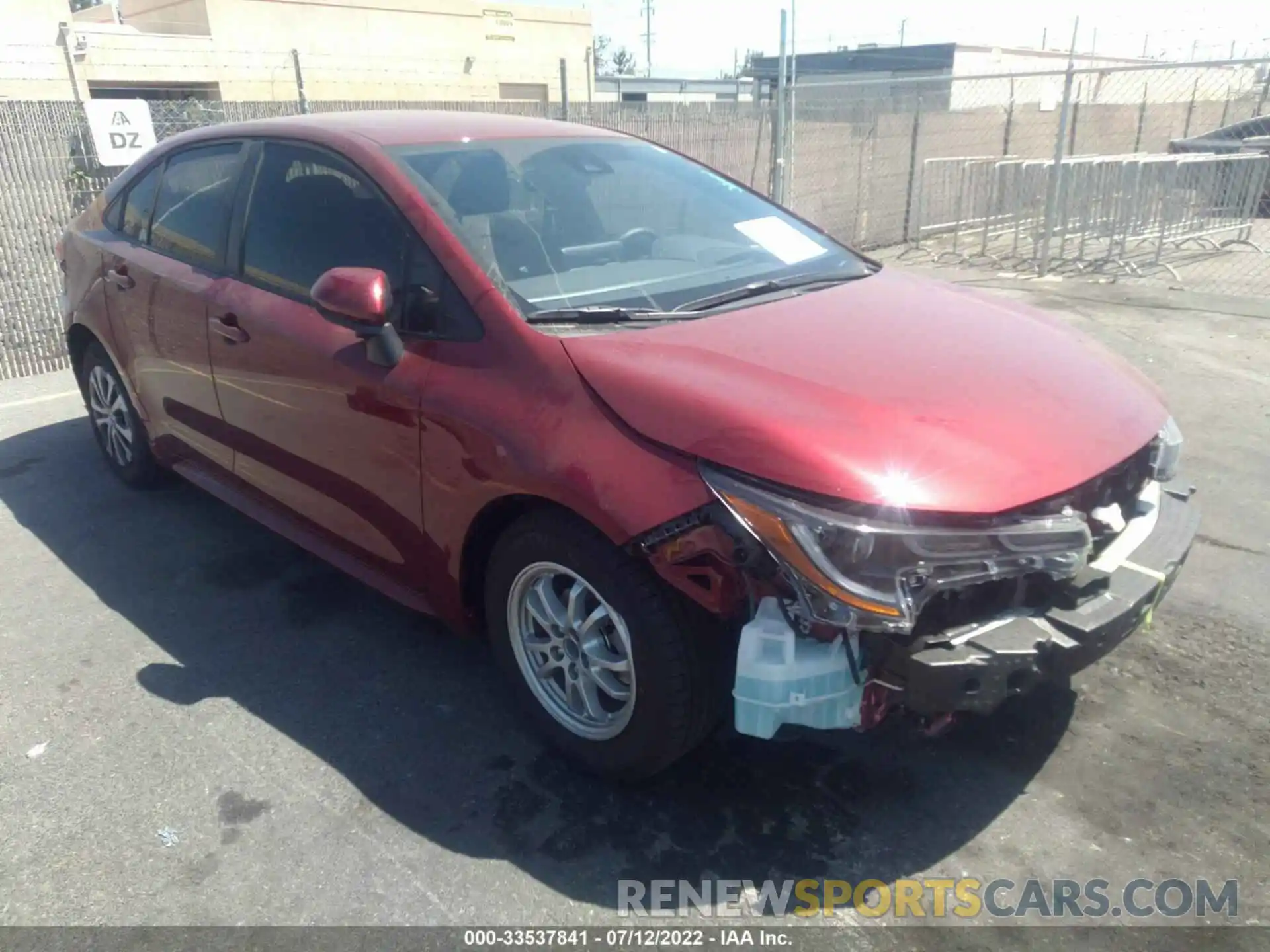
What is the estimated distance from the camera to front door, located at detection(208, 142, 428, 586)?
3.14 m

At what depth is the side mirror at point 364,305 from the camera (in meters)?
2.88

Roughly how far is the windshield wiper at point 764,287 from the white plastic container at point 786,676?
3.70 ft

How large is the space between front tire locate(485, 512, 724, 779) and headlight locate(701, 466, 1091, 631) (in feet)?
1.22

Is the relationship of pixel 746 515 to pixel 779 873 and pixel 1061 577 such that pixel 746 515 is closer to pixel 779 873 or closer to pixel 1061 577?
pixel 1061 577

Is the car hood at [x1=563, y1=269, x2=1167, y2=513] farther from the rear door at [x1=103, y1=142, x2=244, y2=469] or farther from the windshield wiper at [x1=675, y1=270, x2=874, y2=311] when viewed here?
the rear door at [x1=103, y1=142, x2=244, y2=469]

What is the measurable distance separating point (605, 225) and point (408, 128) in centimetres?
83

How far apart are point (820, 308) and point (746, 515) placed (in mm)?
1105

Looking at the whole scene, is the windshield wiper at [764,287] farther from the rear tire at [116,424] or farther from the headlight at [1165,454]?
the rear tire at [116,424]

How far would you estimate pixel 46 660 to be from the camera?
366cm

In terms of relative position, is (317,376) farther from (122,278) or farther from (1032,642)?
(1032,642)

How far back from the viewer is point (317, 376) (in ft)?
10.9

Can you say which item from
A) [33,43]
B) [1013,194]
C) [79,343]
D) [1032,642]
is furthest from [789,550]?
[33,43]

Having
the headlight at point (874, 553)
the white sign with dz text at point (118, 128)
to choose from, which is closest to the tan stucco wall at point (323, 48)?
the white sign with dz text at point (118, 128)

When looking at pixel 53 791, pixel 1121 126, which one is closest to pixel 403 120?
pixel 53 791
